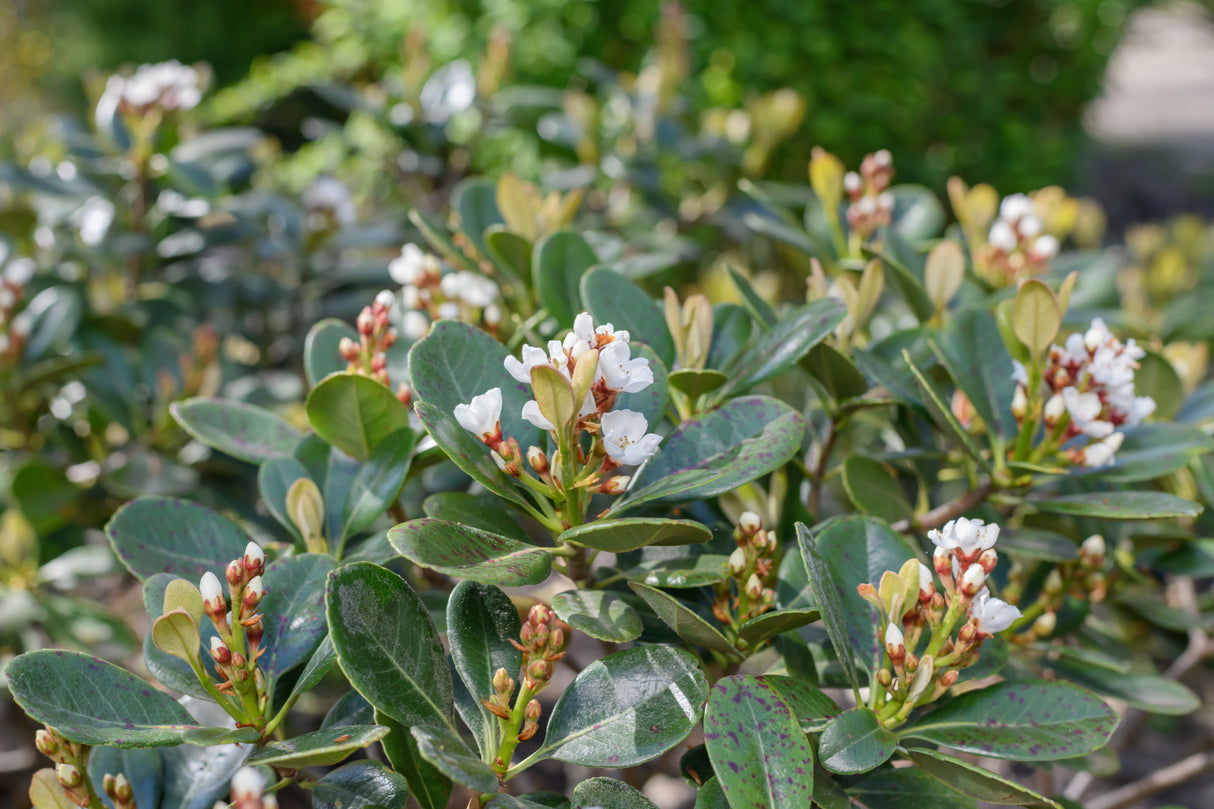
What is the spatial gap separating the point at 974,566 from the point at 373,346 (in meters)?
0.66

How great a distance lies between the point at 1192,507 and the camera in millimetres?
894

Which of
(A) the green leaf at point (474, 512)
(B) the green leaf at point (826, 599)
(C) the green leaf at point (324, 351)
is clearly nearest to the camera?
(B) the green leaf at point (826, 599)

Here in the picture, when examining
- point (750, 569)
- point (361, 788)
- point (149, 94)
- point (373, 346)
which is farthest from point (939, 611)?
point (149, 94)

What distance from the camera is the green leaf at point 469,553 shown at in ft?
2.32

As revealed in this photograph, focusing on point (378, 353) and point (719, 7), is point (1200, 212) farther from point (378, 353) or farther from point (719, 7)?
point (378, 353)

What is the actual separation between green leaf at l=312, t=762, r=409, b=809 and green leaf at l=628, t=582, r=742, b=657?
27cm

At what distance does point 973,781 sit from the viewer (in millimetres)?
749

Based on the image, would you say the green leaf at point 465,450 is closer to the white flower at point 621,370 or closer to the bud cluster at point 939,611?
the white flower at point 621,370

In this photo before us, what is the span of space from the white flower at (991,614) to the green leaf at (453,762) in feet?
1.41

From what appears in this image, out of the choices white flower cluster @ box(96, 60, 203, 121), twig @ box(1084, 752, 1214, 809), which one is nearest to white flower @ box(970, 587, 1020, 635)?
twig @ box(1084, 752, 1214, 809)

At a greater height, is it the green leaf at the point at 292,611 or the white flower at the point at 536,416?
the white flower at the point at 536,416

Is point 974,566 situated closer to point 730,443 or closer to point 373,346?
point 730,443

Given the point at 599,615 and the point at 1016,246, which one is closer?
the point at 599,615

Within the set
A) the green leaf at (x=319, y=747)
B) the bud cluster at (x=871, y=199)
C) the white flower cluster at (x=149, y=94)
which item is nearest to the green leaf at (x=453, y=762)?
the green leaf at (x=319, y=747)
